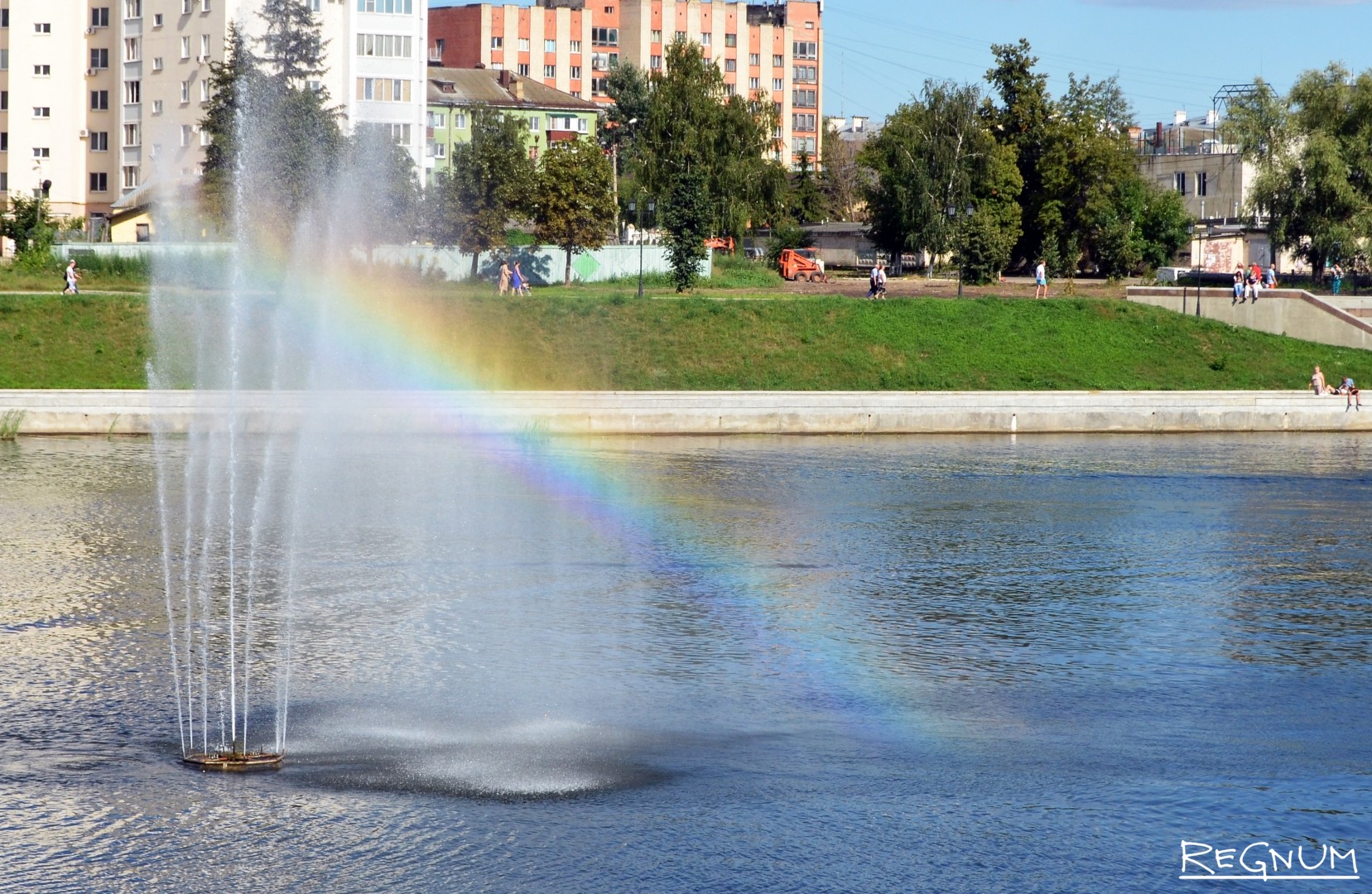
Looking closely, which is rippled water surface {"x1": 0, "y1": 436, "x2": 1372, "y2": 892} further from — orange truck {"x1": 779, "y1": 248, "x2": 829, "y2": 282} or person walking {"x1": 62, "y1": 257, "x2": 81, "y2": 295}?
orange truck {"x1": 779, "y1": 248, "x2": 829, "y2": 282}

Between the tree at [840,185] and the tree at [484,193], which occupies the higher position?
the tree at [840,185]

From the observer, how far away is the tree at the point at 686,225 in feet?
172

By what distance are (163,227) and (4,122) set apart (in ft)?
89.7

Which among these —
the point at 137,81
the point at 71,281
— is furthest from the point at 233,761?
the point at 137,81

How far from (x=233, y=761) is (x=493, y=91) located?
340ft

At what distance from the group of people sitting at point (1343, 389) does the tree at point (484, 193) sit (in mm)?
27506

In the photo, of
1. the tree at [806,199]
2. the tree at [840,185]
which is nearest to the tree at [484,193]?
the tree at [806,199]

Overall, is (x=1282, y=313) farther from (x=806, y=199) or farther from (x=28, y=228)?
(x=806, y=199)

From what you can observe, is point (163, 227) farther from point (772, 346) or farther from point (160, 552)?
point (160, 552)

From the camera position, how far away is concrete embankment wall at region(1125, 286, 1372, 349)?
50.5m

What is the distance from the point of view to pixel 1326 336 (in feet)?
166

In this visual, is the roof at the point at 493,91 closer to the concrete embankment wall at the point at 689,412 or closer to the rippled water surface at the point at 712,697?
the concrete embankment wall at the point at 689,412

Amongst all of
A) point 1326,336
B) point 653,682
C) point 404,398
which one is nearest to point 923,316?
point 1326,336

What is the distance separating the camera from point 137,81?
3469 inches
